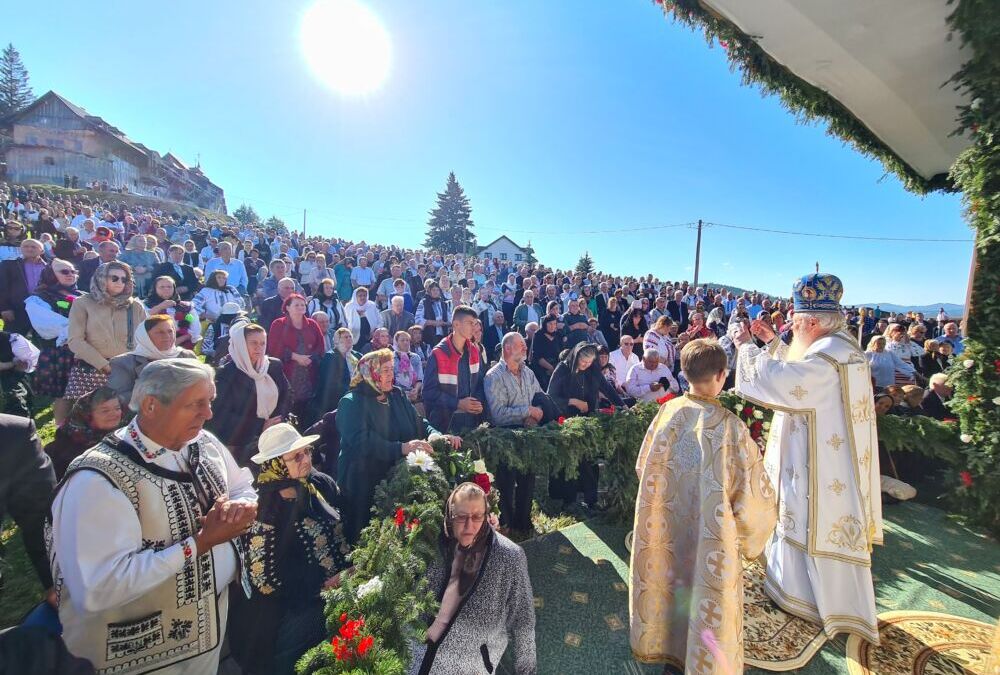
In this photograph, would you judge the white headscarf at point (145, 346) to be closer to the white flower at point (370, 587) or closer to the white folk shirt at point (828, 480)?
the white flower at point (370, 587)

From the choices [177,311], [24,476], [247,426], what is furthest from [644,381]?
[177,311]

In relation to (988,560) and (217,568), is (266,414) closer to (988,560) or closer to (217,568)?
(217,568)

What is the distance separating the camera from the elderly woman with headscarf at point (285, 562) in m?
2.75

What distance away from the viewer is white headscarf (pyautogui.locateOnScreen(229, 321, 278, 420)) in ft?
14.6

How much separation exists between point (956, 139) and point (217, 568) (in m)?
9.26

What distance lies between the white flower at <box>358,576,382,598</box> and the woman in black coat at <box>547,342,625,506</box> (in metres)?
3.40

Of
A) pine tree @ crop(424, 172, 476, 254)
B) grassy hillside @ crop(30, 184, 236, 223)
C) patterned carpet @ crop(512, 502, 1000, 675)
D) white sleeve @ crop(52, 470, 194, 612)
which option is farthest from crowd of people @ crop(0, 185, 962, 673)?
pine tree @ crop(424, 172, 476, 254)

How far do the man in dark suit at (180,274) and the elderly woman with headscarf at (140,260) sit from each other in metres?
0.52

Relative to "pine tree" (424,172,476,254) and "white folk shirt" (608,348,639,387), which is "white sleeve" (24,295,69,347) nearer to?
"white folk shirt" (608,348,639,387)

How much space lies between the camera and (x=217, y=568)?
6.95 feet

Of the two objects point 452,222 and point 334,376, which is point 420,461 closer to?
point 334,376

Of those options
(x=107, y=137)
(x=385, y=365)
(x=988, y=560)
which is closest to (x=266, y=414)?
(x=385, y=365)

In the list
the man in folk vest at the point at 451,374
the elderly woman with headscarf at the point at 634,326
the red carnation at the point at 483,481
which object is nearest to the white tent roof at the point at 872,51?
the man in folk vest at the point at 451,374

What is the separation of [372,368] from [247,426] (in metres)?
1.67
